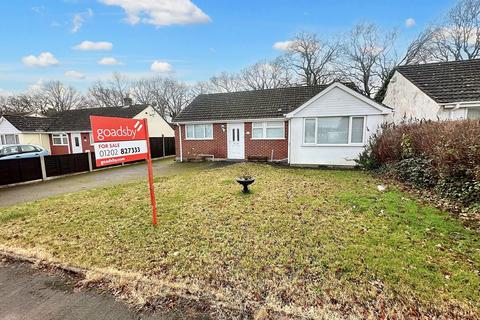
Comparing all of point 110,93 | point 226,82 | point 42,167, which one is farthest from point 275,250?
point 110,93

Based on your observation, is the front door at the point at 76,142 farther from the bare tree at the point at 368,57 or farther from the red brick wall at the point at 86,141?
the bare tree at the point at 368,57

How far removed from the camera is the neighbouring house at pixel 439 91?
9.79 m

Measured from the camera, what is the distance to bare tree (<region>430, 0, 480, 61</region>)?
914 inches

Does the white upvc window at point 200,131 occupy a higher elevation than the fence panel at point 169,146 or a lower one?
higher

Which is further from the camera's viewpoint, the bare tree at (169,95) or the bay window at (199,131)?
the bare tree at (169,95)

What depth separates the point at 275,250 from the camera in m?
3.61

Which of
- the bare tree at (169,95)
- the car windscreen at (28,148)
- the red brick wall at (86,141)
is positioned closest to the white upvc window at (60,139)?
the red brick wall at (86,141)

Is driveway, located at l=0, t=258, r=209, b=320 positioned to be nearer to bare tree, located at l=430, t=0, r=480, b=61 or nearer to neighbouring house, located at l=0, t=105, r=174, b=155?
neighbouring house, located at l=0, t=105, r=174, b=155

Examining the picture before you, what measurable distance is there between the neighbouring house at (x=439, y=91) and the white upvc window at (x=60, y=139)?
26960 mm

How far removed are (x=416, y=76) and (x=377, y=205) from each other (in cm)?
1051

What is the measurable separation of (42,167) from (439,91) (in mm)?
18847

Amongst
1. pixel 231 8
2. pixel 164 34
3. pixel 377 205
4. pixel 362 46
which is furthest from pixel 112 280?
pixel 362 46

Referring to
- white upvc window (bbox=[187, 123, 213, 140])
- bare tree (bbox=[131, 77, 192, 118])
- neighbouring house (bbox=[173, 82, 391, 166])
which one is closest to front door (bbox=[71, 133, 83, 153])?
neighbouring house (bbox=[173, 82, 391, 166])

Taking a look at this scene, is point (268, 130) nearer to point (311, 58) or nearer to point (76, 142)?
point (76, 142)
